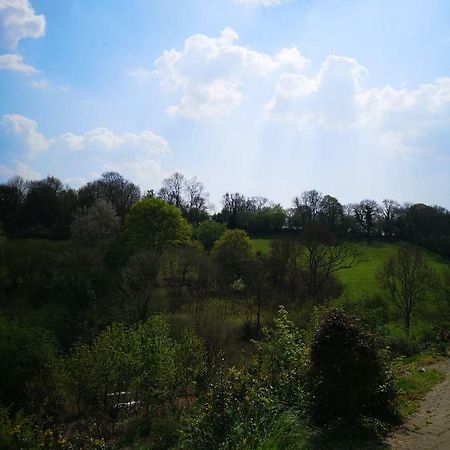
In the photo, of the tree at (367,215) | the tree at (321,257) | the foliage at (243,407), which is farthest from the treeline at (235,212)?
the foliage at (243,407)

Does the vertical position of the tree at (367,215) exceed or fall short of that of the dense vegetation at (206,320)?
it exceeds it

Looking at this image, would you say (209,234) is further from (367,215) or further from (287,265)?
(367,215)

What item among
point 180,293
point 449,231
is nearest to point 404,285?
point 180,293

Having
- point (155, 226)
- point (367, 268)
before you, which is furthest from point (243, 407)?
point (367, 268)

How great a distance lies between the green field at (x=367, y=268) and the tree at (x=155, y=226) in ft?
40.3

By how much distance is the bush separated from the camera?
8758 mm

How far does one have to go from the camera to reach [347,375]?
876 centimetres

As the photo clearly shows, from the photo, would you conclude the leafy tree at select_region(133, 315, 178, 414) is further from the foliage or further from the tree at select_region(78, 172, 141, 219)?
the tree at select_region(78, 172, 141, 219)

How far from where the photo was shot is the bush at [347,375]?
8758 mm

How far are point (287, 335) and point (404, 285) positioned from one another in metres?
25.9

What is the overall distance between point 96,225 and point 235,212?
34951 millimetres

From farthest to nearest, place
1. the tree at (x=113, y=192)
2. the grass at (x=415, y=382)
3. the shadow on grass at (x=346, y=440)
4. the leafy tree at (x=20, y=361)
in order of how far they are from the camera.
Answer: the tree at (x=113, y=192) → the leafy tree at (x=20, y=361) → the grass at (x=415, y=382) → the shadow on grass at (x=346, y=440)

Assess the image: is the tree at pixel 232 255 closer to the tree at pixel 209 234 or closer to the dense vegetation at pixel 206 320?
the dense vegetation at pixel 206 320

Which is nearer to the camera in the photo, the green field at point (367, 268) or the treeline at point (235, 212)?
the green field at point (367, 268)
